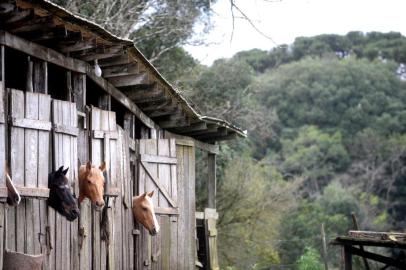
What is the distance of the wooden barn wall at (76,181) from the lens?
11.9 metres

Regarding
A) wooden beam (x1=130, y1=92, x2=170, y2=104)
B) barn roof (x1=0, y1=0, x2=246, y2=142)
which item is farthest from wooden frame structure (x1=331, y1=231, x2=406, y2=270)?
wooden beam (x1=130, y1=92, x2=170, y2=104)

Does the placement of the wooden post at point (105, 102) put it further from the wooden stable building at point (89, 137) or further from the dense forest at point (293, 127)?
the dense forest at point (293, 127)

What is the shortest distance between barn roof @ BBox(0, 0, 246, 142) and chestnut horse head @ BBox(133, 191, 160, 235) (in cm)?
191

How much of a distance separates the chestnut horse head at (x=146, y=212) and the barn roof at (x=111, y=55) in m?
1.91

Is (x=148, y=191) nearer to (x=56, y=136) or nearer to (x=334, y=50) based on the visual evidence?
(x=56, y=136)

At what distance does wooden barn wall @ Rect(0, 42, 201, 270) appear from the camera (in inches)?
470

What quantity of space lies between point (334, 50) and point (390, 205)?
90.6 feet

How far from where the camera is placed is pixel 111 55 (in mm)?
14195

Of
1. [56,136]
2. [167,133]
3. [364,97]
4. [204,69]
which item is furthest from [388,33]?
[56,136]

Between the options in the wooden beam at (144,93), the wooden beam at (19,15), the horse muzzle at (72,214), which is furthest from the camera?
the wooden beam at (144,93)

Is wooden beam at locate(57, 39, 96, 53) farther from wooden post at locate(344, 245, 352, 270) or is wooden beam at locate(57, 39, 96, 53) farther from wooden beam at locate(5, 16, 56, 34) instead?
wooden post at locate(344, 245, 352, 270)

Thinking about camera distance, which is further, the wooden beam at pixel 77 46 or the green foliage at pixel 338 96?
the green foliage at pixel 338 96

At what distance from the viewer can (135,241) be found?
16.3 metres

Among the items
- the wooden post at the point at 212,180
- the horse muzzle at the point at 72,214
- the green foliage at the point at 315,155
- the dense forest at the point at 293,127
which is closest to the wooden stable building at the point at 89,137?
the horse muzzle at the point at 72,214
